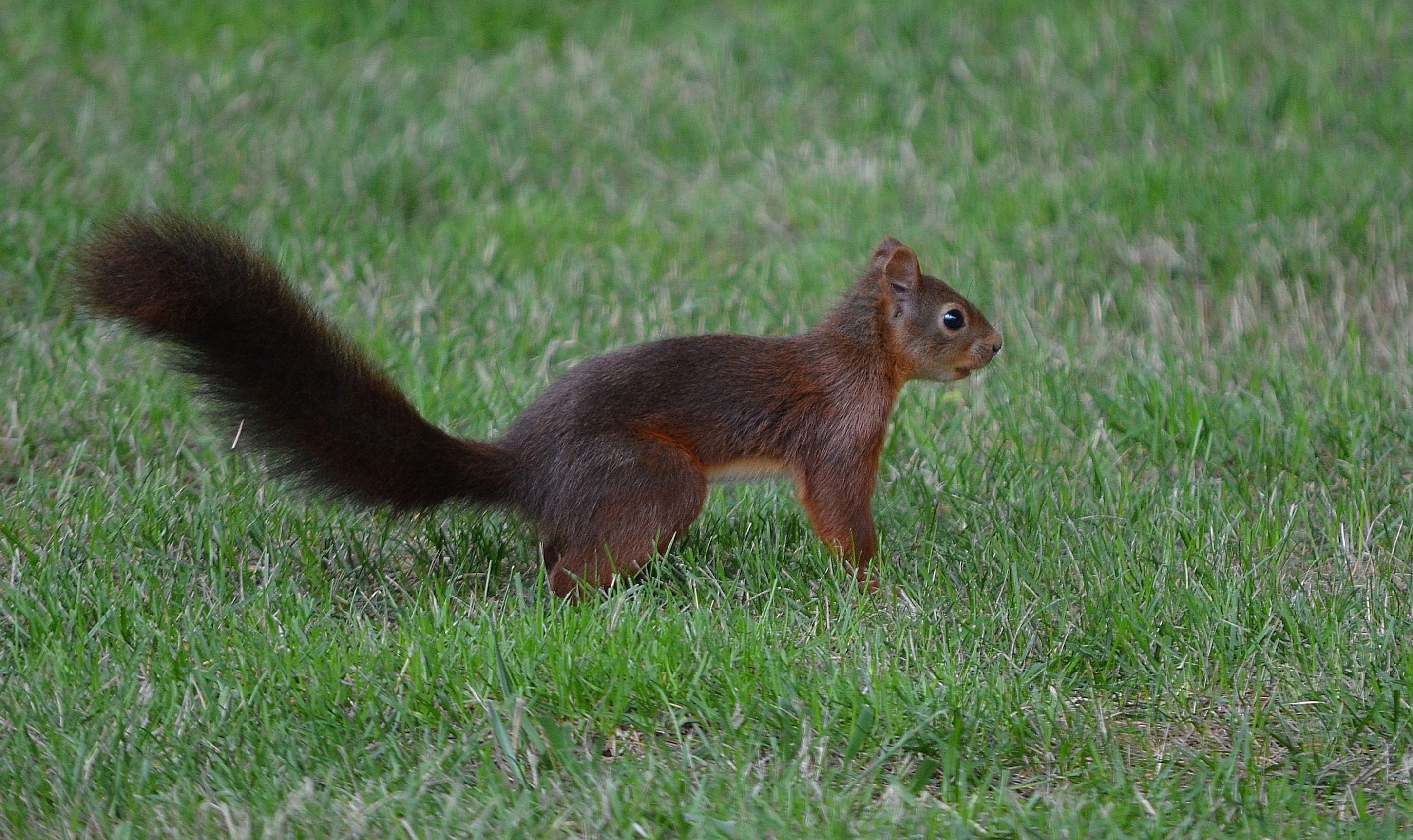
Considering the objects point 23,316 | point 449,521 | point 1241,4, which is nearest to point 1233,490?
point 449,521

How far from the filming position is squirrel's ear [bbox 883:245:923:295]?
367 centimetres

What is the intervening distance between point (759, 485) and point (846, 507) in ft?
1.89

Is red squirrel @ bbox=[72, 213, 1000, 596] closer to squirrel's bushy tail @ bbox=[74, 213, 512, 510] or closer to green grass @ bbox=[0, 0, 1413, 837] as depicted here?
squirrel's bushy tail @ bbox=[74, 213, 512, 510]

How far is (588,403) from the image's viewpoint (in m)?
3.31

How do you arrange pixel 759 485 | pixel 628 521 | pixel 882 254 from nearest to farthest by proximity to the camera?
pixel 628 521 → pixel 882 254 → pixel 759 485

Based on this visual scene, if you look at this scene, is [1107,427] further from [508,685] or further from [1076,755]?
[508,685]

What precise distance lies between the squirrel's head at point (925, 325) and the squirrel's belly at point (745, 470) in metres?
0.42

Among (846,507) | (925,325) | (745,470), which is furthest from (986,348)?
(745,470)

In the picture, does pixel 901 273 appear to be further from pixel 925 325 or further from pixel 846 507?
pixel 846 507

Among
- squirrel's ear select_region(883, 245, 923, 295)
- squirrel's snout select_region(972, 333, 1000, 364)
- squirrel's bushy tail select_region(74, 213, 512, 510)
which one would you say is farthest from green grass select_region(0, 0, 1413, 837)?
squirrel's ear select_region(883, 245, 923, 295)

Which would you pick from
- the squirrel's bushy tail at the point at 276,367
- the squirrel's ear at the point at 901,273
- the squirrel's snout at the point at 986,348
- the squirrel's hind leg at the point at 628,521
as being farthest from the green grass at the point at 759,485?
the squirrel's ear at the point at 901,273

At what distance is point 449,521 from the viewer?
374 centimetres

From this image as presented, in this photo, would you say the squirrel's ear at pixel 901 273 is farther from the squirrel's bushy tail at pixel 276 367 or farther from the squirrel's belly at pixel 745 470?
the squirrel's bushy tail at pixel 276 367

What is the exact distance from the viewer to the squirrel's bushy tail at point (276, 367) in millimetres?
2887
